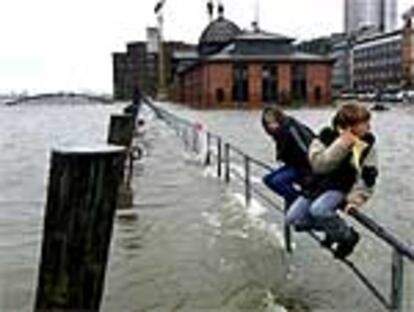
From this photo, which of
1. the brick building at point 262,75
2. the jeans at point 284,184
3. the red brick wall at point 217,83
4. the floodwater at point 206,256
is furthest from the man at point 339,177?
the brick building at point 262,75

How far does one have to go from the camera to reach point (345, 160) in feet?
26.1

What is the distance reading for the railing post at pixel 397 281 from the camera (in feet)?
→ 21.2

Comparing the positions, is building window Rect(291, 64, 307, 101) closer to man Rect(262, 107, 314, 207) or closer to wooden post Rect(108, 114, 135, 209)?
wooden post Rect(108, 114, 135, 209)

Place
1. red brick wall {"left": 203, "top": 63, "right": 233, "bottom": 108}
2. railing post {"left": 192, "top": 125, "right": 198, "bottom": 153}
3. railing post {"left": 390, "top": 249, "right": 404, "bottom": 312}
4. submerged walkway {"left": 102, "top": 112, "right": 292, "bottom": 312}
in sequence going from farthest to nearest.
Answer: red brick wall {"left": 203, "top": 63, "right": 233, "bottom": 108} → railing post {"left": 192, "top": 125, "right": 198, "bottom": 153} → submerged walkway {"left": 102, "top": 112, "right": 292, "bottom": 312} → railing post {"left": 390, "top": 249, "right": 404, "bottom": 312}

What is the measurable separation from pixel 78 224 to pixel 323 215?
2.51 meters

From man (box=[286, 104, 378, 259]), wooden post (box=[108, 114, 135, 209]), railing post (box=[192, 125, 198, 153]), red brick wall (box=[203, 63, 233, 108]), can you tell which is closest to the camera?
man (box=[286, 104, 378, 259])

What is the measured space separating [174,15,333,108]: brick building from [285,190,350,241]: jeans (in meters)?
111

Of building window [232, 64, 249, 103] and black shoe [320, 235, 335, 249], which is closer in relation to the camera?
black shoe [320, 235, 335, 249]

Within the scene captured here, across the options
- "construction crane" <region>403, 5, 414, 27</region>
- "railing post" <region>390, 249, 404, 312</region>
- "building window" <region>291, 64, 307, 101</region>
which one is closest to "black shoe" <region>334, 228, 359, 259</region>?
"railing post" <region>390, 249, 404, 312</region>

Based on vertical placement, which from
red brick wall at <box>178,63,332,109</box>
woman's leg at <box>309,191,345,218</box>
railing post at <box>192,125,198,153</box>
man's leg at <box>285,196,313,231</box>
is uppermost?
red brick wall at <box>178,63,332,109</box>

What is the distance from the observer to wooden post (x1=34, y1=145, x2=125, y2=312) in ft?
22.0

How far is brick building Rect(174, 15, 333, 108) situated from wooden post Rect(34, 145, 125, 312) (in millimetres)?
112522

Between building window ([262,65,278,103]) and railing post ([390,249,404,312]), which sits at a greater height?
building window ([262,65,278,103])

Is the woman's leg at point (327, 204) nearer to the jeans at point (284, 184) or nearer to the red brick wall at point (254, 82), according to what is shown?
the jeans at point (284, 184)
